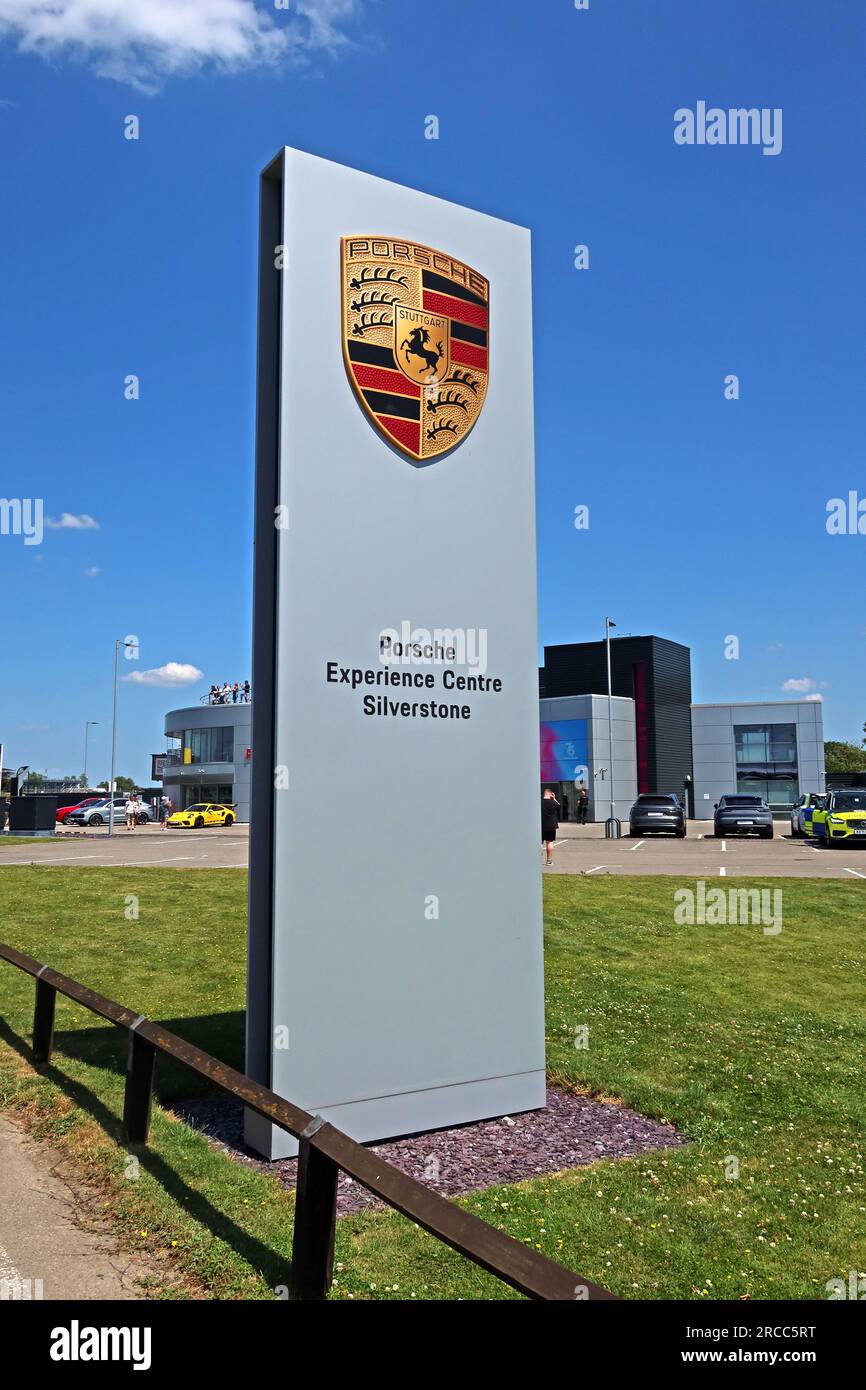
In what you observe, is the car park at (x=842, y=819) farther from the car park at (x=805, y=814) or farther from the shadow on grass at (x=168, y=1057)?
Answer: the shadow on grass at (x=168, y=1057)

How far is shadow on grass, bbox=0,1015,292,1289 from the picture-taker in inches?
157

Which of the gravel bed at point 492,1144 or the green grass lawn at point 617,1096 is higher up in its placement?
the green grass lawn at point 617,1096

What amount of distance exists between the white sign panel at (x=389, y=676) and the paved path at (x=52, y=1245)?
1064 millimetres

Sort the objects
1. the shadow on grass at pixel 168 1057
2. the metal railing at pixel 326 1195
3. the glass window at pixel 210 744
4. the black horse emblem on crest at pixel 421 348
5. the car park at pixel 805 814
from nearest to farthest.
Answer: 1. the metal railing at pixel 326 1195
2. the black horse emblem on crest at pixel 421 348
3. the shadow on grass at pixel 168 1057
4. the car park at pixel 805 814
5. the glass window at pixel 210 744

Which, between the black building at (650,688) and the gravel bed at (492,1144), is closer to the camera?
the gravel bed at (492,1144)

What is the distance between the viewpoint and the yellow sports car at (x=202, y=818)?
5625 centimetres

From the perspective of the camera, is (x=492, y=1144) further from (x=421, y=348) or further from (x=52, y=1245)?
(x=421, y=348)

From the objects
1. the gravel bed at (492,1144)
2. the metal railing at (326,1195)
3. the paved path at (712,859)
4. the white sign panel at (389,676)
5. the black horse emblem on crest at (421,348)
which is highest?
the black horse emblem on crest at (421,348)

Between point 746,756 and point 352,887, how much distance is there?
197 feet

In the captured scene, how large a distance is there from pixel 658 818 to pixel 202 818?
29.4 meters

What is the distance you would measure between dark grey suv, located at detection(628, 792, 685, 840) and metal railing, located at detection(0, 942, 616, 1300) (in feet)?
106

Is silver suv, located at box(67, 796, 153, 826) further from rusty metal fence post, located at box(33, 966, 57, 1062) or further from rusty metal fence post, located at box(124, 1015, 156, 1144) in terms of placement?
rusty metal fence post, located at box(124, 1015, 156, 1144)

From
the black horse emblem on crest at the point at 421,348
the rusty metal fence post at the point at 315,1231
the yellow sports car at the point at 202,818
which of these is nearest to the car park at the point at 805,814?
the black horse emblem on crest at the point at 421,348
